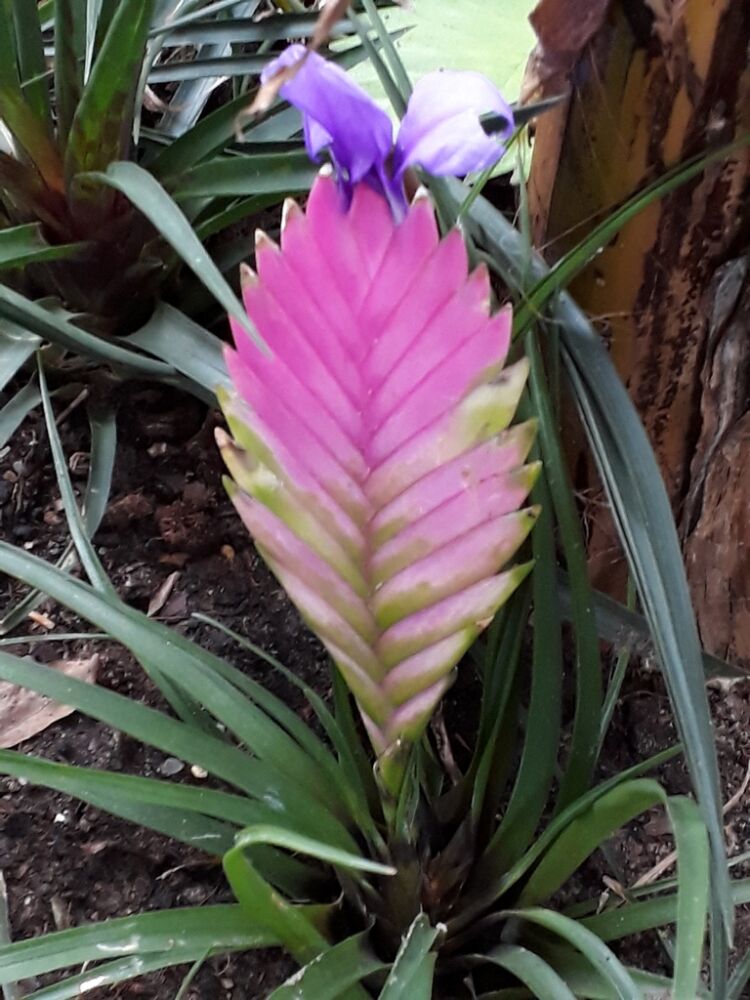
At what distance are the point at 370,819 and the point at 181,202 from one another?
20.4 inches

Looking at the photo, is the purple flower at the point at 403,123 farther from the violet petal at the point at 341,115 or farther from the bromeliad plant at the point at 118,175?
the bromeliad plant at the point at 118,175

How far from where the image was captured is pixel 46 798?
2.26 ft

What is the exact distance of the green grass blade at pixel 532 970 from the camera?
456mm

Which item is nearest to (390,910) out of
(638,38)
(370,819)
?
(370,819)

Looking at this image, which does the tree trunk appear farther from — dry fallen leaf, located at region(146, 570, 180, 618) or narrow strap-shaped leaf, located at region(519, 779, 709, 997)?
dry fallen leaf, located at region(146, 570, 180, 618)

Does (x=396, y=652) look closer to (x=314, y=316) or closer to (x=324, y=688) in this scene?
(x=314, y=316)

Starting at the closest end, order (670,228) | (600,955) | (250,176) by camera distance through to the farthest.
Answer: (600,955), (670,228), (250,176)

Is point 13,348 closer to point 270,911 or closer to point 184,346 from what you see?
point 184,346

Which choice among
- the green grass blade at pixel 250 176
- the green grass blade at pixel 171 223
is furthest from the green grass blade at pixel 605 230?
the green grass blade at pixel 250 176

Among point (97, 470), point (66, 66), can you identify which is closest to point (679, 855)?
point (97, 470)

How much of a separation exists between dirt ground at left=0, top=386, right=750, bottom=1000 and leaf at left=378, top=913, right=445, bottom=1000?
0.18m

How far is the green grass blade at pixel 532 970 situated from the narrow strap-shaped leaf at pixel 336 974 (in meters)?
0.07

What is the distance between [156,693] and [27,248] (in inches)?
14.8

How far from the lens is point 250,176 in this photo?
0.66 meters
